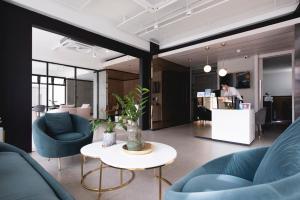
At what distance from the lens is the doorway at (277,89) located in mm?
6498

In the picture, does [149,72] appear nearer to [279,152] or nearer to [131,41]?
[131,41]

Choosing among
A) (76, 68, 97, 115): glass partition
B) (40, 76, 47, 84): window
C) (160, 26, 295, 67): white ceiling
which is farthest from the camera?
(76, 68, 97, 115): glass partition

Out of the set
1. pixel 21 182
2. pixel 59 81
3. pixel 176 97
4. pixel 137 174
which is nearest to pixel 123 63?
pixel 176 97

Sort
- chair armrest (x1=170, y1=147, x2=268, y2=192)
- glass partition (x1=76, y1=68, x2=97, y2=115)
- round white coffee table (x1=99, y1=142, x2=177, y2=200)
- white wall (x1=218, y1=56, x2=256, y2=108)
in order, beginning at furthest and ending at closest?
glass partition (x1=76, y1=68, x2=97, y2=115) < white wall (x1=218, y1=56, x2=256, y2=108) < round white coffee table (x1=99, y1=142, x2=177, y2=200) < chair armrest (x1=170, y1=147, x2=268, y2=192)

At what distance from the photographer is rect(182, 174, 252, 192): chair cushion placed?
1.15m

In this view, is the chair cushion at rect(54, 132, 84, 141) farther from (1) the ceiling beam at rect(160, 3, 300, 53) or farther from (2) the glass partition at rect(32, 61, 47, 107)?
(2) the glass partition at rect(32, 61, 47, 107)

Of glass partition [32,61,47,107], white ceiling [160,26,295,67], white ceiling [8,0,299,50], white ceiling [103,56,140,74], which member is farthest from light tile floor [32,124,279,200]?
glass partition [32,61,47,107]

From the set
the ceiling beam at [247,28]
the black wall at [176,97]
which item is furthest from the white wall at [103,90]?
the ceiling beam at [247,28]

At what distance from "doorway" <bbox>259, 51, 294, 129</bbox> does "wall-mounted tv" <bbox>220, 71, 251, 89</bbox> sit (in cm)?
45

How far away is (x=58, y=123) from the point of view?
3199 mm

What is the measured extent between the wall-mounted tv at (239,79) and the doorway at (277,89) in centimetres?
45

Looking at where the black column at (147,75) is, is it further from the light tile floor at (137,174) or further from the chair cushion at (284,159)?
the chair cushion at (284,159)

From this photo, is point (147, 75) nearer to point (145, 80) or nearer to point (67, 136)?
point (145, 80)

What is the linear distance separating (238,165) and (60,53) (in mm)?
8540
